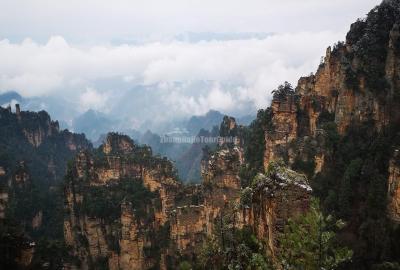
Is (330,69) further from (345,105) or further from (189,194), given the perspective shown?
(189,194)

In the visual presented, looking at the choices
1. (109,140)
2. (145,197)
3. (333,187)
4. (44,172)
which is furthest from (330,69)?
(44,172)

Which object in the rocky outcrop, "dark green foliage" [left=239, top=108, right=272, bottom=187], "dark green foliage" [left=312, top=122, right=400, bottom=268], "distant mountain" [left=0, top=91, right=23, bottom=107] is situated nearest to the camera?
"dark green foliage" [left=312, top=122, right=400, bottom=268]

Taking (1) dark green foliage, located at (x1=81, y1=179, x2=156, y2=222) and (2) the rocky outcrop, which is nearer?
(2) the rocky outcrop

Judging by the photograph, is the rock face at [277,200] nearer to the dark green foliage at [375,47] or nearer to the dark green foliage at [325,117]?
the dark green foliage at [375,47]

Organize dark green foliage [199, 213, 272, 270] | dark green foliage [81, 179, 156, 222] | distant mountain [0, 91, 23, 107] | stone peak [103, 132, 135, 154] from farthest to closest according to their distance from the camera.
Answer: distant mountain [0, 91, 23, 107] → stone peak [103, 132, 135, 154] → dark green foliage [81, 179, 156, 222] → dark green foliage [199, 213, 272, 270]

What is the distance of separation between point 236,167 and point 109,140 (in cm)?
3364

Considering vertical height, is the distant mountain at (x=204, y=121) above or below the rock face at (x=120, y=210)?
above

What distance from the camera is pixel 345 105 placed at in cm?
4941

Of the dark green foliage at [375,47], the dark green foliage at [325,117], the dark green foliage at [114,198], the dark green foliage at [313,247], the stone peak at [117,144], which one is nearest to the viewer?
the dark green foliage at [313,247]

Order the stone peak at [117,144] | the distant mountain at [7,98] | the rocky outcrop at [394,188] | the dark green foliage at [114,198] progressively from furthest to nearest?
the distant mountain at [7,98]
the stone peak at [117,144]
the dark green foliage at [114,198]
the rocky outcrop at [394,188]

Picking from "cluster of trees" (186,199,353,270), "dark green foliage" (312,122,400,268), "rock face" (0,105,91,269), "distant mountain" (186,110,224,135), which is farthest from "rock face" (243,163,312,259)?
"distant mountain" (186,110,224,135)

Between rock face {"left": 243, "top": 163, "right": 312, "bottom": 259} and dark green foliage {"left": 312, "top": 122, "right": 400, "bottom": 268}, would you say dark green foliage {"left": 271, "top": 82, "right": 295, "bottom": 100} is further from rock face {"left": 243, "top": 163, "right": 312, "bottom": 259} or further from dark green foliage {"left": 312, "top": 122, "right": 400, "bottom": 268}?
rock face {"left": 243, "top": 163, "right": 312, "bottom": 259}

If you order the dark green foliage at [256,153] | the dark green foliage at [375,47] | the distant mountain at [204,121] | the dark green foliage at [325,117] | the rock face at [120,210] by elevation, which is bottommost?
the rock face at [120,210]

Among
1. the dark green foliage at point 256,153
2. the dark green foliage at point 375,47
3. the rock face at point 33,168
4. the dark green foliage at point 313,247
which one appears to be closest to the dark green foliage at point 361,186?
the dark green foliage at point 375,47
